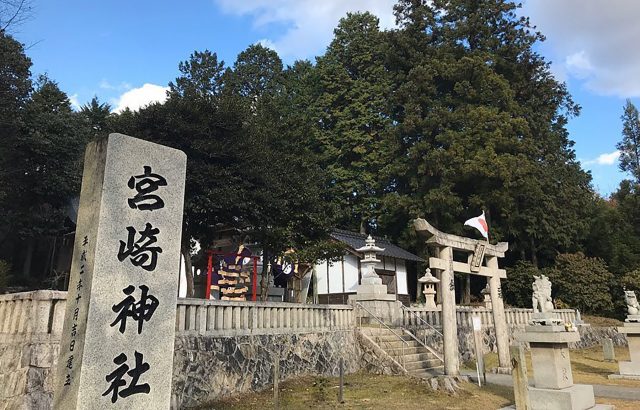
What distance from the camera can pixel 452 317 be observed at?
11.0m

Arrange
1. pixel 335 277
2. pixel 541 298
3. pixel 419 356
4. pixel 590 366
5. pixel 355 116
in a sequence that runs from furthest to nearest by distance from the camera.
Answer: pixel 355 116 → pixel 335 277 → pixel 590 366 → pixel 541 298 → pixel 419 356

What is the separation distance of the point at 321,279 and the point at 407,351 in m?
12.2

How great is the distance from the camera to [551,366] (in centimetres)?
803

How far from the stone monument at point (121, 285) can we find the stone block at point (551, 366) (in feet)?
23.0

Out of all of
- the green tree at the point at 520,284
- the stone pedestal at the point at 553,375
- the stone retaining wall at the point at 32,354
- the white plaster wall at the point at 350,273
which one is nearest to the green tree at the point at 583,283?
the green tree at the point at 520,284

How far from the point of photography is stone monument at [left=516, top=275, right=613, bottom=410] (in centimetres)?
777

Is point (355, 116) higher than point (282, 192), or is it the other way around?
point (355, 116)

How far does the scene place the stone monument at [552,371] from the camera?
7.77 m

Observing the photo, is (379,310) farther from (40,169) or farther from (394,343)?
(40,169)

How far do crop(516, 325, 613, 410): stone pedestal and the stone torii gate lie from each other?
2547 millimetres

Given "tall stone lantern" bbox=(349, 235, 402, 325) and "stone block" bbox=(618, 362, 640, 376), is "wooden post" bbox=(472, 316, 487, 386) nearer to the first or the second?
"tall stone lantern" bbox=(349, 235, 402, 325)

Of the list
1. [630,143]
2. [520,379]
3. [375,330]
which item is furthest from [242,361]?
[630,143]

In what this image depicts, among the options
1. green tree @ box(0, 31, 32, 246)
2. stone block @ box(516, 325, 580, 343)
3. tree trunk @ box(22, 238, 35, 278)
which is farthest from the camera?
tree trunk @ box(22, 238, 35, 278)

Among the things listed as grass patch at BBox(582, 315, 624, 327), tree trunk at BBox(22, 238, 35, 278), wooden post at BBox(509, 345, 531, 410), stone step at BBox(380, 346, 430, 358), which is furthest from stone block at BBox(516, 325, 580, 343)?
tree trunk at BBox(22, 238, 35, 278)
